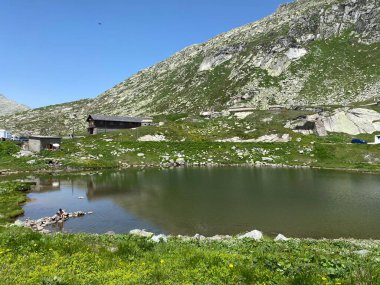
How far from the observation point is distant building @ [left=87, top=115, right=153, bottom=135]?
128000mm

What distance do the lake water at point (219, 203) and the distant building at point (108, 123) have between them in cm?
6068

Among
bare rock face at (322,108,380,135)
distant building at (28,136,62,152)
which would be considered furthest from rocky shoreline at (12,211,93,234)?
bare rock face at (322,108,380,135)

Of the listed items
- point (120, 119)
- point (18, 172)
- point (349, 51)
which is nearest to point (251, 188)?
point (18, 172)

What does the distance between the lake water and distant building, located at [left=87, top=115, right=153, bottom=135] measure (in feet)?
199

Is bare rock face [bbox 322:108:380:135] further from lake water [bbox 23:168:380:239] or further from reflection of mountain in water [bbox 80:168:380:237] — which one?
reflection of mountain in water [bbox 80:168:380:237]

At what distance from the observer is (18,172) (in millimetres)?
73062

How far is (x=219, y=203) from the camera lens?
146ft

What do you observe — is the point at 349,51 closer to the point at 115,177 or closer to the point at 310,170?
the point at 310,170

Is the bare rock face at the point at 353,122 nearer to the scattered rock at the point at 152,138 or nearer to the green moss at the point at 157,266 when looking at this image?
the scattered rock at the point at 152,138

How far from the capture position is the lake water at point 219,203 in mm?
34375

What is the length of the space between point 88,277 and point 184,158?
261 ft

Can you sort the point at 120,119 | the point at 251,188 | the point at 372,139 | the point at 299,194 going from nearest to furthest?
1. the point at 299,194
2. the point at 251,188
3. the point at 372,139
4. the point at 120,119

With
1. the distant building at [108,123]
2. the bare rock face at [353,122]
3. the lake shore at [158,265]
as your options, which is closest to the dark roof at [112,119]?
Result: the distant building at [108,123]

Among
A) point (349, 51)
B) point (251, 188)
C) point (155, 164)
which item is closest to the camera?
point (251, 188)
